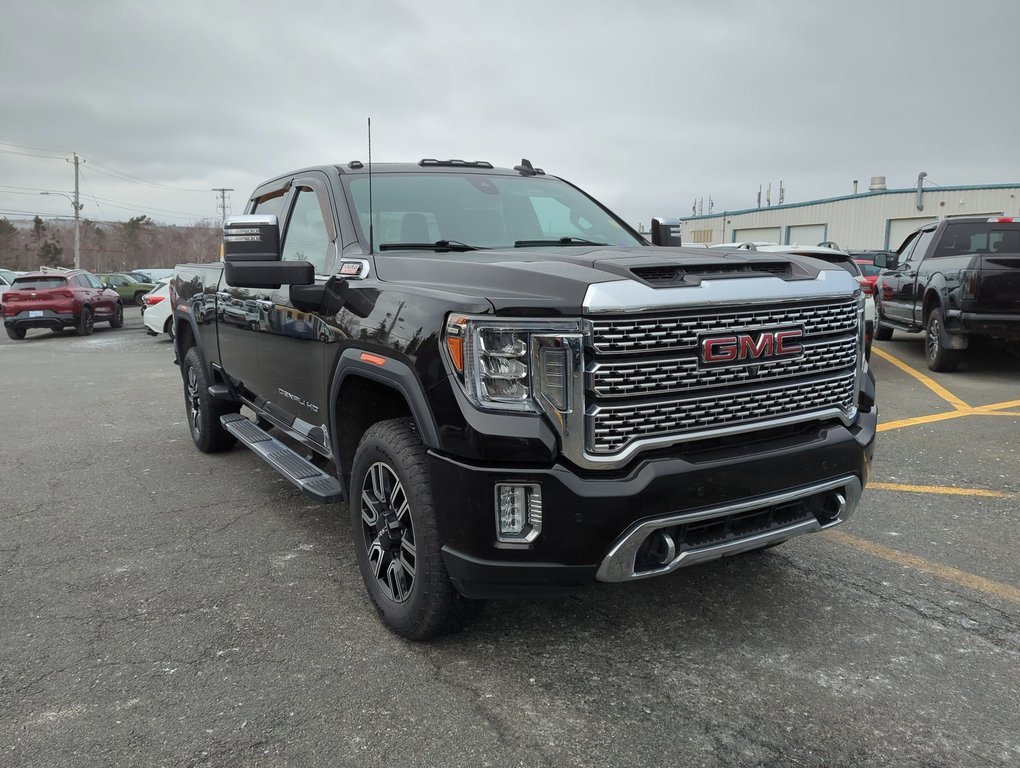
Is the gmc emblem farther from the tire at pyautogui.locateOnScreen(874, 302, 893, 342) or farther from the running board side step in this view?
the tire at pyautogui.locateOnScreen(874, 302, 893, 342)

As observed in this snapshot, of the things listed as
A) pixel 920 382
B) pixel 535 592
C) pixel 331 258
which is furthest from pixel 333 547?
pixel 920 382

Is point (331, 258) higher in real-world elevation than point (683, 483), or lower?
higher

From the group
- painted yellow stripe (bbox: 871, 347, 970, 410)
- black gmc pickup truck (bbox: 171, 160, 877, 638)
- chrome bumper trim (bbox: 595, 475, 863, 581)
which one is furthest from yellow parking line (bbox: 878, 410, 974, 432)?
chrome bumper trim (bbox: 595, 475, 863, 581)

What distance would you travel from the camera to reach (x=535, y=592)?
106 inches

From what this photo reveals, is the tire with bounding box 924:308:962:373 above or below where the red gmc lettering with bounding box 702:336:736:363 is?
below

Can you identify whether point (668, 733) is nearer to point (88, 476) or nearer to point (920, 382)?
point (88, 476)

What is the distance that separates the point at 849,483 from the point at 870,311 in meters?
8.34

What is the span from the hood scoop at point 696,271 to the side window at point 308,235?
5.71ft

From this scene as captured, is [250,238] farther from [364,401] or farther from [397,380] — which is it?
[397,380]

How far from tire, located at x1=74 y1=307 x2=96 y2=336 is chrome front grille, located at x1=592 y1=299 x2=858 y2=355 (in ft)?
64.3

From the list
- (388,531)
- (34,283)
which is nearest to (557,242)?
(388,531)

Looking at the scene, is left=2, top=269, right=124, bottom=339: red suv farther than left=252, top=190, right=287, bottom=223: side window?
Yes

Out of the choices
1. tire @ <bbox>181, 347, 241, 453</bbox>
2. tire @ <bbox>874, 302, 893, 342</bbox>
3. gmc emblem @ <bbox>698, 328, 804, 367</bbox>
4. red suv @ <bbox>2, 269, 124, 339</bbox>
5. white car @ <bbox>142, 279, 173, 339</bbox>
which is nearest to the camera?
gmc emblem @ <bbox>698, 328, 804, 367</bbox>

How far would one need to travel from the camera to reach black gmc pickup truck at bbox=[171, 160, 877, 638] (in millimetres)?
2572
